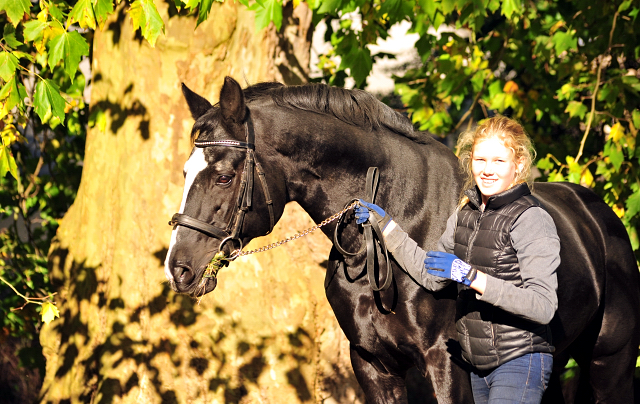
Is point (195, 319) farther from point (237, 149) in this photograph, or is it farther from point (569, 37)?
point (569, 37)

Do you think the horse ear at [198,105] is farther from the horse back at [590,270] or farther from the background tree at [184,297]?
the horse back at [590,270]

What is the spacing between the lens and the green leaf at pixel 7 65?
122 inches

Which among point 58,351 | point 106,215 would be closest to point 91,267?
point 106,215

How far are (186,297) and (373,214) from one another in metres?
2.09

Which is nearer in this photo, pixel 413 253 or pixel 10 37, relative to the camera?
pixel 413 253

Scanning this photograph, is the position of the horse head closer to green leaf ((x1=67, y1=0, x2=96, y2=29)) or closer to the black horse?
the black horse

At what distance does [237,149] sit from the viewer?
261 centimetres

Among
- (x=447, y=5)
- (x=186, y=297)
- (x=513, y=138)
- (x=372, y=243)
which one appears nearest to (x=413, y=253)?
(x=372, y=243)

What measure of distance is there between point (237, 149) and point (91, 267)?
2.50m

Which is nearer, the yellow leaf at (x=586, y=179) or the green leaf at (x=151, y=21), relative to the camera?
the green leaf at (x=151, y=21)

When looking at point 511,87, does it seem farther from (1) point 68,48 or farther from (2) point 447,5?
(1) point 68,48

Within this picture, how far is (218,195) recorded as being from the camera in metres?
2.61

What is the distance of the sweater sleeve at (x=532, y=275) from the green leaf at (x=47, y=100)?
7.50ft

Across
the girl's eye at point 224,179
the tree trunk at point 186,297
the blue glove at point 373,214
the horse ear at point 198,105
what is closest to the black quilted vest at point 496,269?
the blue glove at point 373,214
